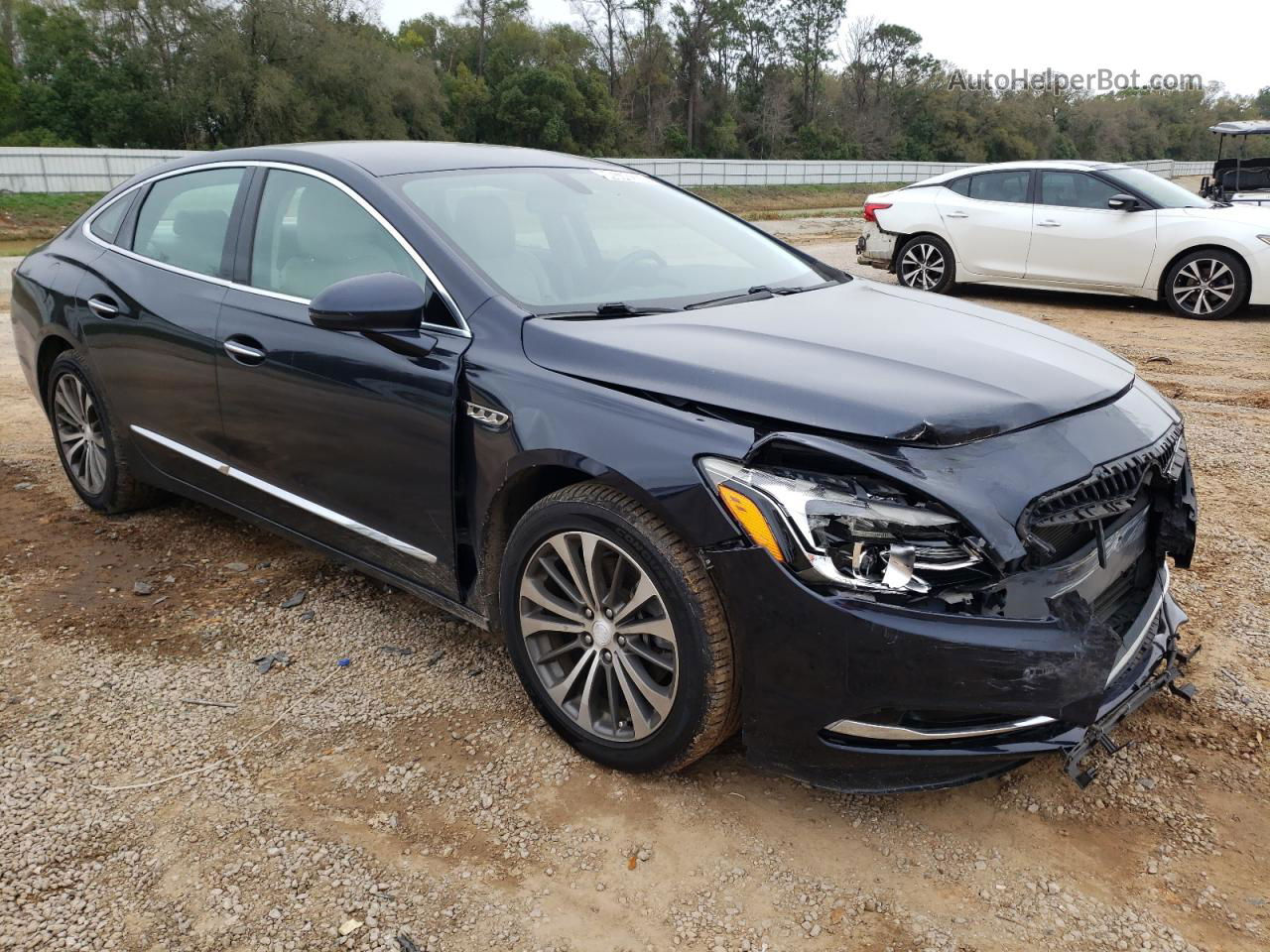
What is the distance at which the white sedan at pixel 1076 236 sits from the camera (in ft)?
32.0

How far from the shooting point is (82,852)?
2551 mm

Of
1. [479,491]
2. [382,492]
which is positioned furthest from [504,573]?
[382,492]

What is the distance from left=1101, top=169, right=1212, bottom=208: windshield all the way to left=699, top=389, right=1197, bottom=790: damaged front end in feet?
29.5

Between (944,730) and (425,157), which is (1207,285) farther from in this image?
(944,730)

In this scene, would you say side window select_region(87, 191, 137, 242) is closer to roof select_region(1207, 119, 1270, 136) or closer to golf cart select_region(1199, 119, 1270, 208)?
golf cart select_region(1199, 119, 1270, 208)

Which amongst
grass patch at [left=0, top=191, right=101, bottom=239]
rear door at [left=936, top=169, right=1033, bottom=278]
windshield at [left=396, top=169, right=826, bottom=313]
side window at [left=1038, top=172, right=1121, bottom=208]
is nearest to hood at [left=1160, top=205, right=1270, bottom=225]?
side window at [left=1038, top=172, right=1121, bottom=208]

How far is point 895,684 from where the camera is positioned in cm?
227

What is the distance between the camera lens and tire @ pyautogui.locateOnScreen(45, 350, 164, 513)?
4.48 metres

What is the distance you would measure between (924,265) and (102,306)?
9177 millimetres

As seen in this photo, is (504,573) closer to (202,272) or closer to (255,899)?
(255,899)

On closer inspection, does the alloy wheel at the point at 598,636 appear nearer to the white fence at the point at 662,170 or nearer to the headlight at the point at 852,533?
the headlight at the point at 852,533

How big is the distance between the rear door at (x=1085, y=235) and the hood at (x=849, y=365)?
25.7 ft

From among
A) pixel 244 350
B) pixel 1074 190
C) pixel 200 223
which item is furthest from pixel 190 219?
pixel 1074 190

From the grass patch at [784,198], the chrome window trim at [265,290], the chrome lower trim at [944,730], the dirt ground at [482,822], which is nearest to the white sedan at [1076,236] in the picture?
the dirt ground at [482,822]
